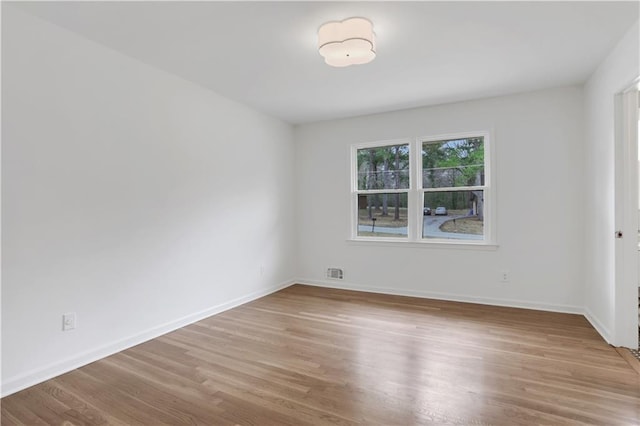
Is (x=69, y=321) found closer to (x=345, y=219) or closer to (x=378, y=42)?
(x=378, y=42)

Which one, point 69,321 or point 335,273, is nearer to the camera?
point 69,321

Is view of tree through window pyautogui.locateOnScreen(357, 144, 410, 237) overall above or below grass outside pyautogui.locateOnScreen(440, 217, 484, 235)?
above

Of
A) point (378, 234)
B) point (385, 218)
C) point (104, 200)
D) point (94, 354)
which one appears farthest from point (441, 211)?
point (94, 354)

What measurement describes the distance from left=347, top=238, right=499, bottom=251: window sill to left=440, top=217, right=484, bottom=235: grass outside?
0.16 m

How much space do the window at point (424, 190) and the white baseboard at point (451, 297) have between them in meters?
0.70

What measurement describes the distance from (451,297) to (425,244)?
2.40 ft

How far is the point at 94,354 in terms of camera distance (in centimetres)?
264

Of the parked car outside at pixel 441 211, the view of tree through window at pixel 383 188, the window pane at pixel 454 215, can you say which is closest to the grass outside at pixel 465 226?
the window pane at pixel 454 215

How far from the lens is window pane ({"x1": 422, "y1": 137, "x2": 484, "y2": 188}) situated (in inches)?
165

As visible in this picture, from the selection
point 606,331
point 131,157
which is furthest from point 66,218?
point 606,331

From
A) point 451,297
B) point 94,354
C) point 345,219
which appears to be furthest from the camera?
point 345,219

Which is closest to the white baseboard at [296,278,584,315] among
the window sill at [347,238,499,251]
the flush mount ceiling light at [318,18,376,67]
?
the window sill at [347,238,499,251]

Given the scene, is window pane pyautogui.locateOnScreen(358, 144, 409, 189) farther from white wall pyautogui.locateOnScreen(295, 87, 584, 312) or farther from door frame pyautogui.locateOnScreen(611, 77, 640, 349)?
door frame pyautogui.locateOnScreen(611, 77, 640, 349)

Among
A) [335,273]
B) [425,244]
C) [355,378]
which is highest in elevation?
[425,244]
